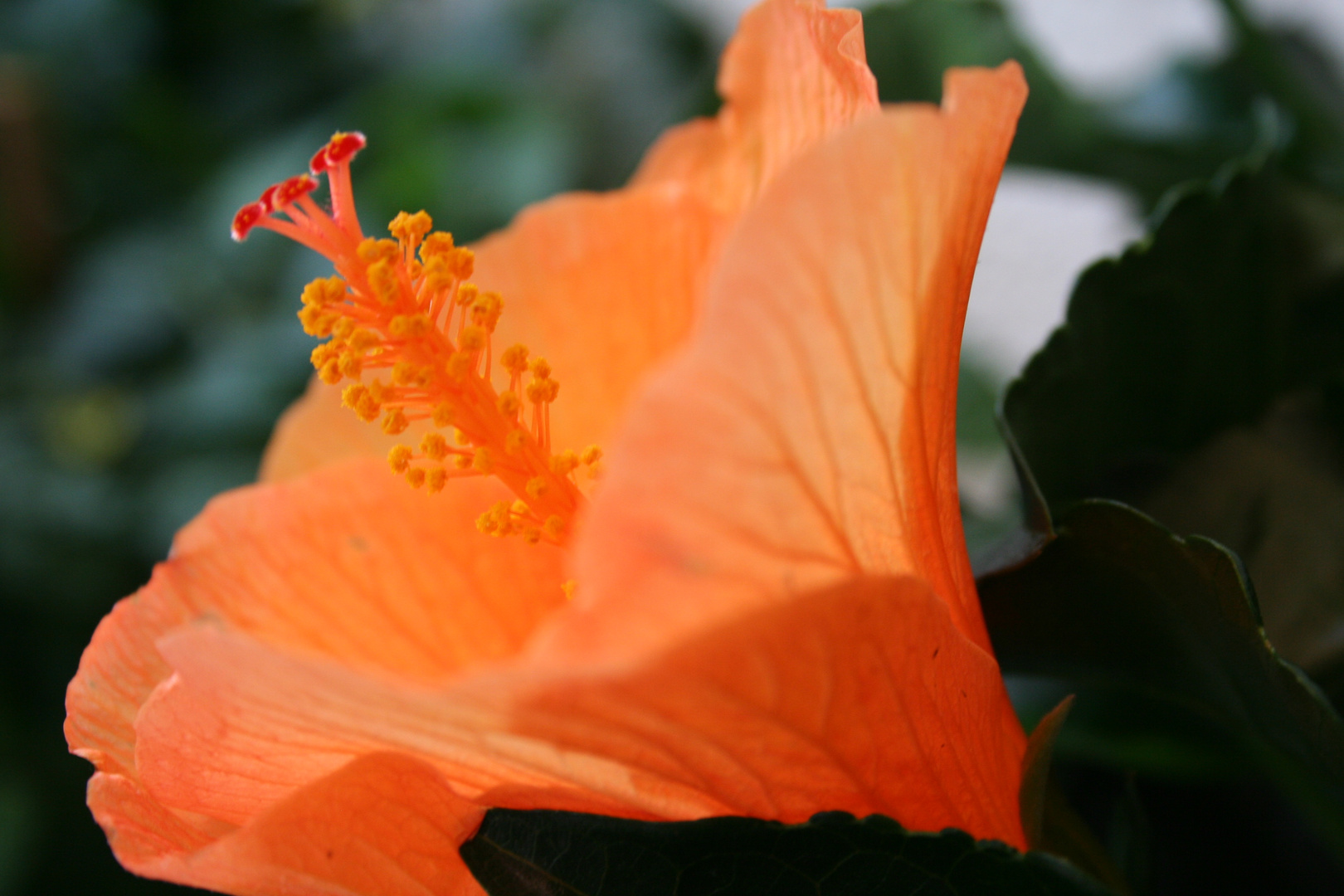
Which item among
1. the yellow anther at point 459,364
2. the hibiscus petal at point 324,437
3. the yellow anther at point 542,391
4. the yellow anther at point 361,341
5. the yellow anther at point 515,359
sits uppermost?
the yellow anther at point 361,341

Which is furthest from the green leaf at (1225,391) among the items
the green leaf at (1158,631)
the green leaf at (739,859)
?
the green leaf at (739,859)

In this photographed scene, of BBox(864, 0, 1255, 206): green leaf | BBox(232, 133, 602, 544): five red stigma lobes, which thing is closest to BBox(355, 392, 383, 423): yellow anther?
BBox(232, 133, 602, 544): five red stigma lobes

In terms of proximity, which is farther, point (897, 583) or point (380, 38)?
point (380, 38)

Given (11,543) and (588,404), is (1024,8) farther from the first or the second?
(11,543)

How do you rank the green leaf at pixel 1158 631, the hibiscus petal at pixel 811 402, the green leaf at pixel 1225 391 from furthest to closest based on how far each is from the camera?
the green leaf at pixel 1225 391 < the green leaf at pixel 1158 631 < the hibiscus petal at pixel 811 402

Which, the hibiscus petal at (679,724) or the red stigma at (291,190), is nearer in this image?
the hibiscus petal at (679,724)

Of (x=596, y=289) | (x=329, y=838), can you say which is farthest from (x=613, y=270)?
(x=329, y=838)

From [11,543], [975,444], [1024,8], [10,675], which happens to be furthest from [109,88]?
[975,444]

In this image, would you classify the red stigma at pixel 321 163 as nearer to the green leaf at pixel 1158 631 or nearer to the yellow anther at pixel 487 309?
the yellow anther at pixel 487 309
